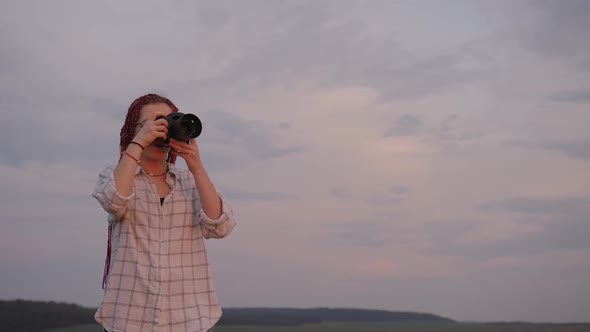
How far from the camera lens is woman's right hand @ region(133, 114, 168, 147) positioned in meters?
2.99

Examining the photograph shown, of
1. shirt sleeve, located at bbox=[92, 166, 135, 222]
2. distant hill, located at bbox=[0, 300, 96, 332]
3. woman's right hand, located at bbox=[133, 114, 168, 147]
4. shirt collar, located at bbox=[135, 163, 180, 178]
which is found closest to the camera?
shirt sleeve, located at bbox=[92, 166, 135, 222]

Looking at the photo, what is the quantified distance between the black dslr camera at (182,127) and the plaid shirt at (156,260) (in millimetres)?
254

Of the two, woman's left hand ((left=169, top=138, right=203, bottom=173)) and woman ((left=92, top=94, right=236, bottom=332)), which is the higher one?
woman's left hand ((left=169, top=138, right=203, bottom=173))

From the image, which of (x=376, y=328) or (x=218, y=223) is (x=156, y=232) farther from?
(x=376, y=328)

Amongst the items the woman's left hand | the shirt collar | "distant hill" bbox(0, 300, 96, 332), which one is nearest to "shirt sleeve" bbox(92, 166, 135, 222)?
the shirt collar

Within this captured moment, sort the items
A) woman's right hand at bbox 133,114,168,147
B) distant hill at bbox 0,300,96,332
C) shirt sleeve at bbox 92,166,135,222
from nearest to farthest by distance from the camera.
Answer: shirt sleeve at bbox 92,166,135,222
woman's right hand at bbox 133,114,168,147
distant hill at bbox 0,300,96,332

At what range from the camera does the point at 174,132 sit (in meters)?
3.04

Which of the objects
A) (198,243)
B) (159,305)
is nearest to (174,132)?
(198,243)

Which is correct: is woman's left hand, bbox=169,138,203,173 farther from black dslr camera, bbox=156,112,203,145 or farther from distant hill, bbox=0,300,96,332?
distant hill, bbox=0,300,96,332

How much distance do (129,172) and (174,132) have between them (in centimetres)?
28

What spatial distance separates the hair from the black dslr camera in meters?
0.21

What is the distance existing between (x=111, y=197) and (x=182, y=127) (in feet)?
1.46

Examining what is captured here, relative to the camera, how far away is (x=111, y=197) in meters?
2.88

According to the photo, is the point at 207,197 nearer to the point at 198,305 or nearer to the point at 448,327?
the point at 198,305
